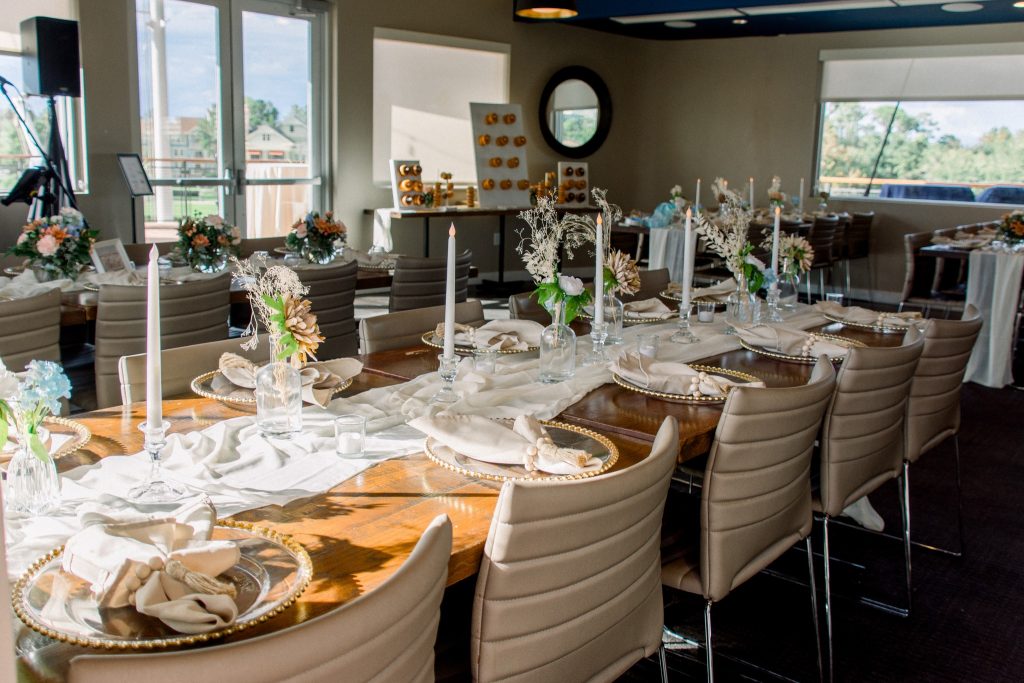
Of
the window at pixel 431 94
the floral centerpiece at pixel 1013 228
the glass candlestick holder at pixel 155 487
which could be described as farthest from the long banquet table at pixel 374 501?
the window at pixel 431 94

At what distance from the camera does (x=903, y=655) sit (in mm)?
2787

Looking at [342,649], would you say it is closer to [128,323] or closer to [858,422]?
[858,422]

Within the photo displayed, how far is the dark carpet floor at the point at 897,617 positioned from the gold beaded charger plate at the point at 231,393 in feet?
4.09

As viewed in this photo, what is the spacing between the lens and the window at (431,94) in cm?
874

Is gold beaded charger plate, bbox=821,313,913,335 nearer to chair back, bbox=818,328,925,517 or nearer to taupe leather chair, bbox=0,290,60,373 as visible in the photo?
chair back, bbox=818,328,925,517

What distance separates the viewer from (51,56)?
19.5 feet

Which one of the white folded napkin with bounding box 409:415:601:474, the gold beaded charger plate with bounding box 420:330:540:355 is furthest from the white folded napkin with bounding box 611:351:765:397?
the white folded napkin with bounding box 409:415:601:474

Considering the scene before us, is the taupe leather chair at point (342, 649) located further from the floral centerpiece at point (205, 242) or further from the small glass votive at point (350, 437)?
the floral centerpiece at point (205, 242)

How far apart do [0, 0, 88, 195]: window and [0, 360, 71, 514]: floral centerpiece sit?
5.62 meters

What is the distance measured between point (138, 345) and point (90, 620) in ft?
7.68

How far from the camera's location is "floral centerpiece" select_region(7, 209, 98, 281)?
12.5 feet

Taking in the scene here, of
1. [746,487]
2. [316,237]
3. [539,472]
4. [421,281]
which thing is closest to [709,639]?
[746,487]

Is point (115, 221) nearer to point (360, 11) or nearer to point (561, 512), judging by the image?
point (360, 11)

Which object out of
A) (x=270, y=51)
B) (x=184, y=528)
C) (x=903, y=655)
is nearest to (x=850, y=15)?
(x=270, y=51)
